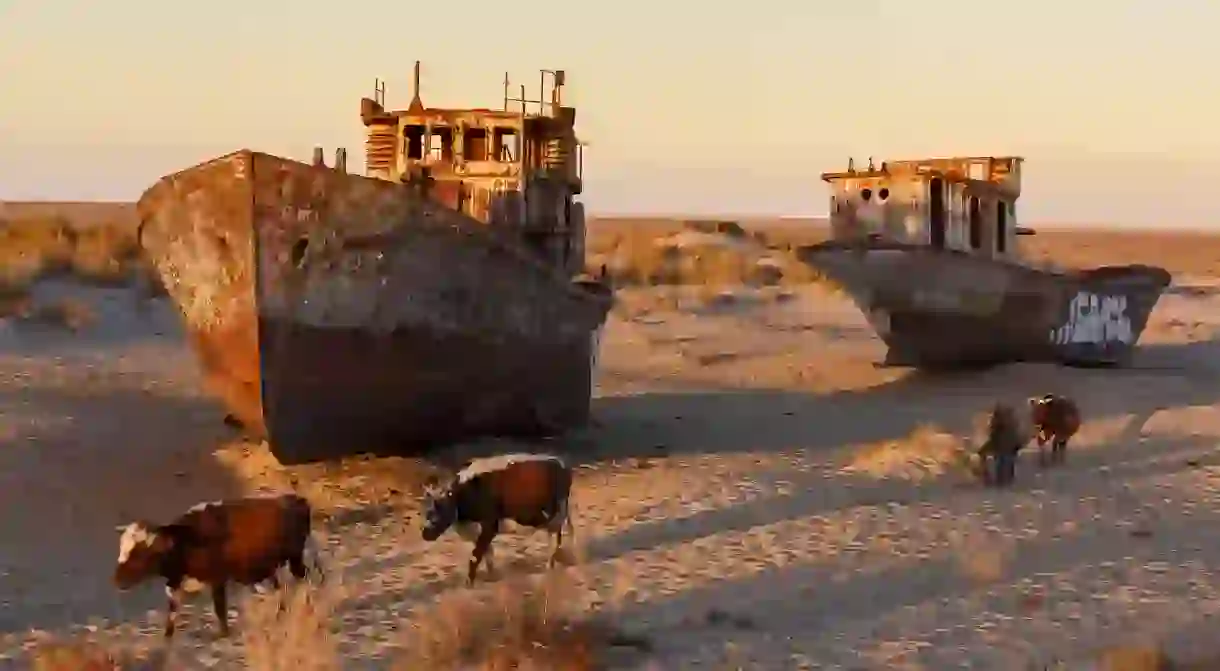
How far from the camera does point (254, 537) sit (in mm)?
7316

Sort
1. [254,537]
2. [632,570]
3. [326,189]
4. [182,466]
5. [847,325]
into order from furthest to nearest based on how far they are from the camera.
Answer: [847,325]
[182,466]
[326,189]
[632,570]
[254,537]

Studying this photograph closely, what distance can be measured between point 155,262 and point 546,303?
4.03 m

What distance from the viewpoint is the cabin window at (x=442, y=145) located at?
15.3 metres

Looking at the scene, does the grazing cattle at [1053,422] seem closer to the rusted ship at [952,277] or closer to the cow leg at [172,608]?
the rusted ship at [952,277]

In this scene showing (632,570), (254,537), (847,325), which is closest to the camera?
(254,537)

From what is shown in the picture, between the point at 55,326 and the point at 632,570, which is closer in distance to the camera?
the point at 632,570

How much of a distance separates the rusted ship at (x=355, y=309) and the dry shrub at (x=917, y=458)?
10.8 ft

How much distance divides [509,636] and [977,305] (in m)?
14.2

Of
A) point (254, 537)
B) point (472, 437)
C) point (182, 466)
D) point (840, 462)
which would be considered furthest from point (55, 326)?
point (254, 537)

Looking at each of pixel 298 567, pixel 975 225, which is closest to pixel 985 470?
pixel 298 567

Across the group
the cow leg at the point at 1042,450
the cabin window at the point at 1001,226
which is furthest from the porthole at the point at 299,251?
the cabin window at the point at 1001,226

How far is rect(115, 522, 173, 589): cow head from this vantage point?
6930mm

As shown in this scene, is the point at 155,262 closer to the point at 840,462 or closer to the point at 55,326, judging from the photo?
the point at 840,462

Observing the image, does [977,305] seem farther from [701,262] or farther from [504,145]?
[701,262]
